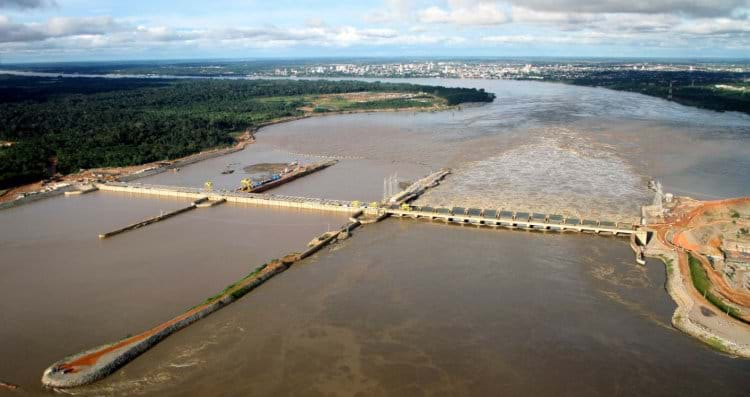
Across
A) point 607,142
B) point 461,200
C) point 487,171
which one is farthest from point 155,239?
point 607,142

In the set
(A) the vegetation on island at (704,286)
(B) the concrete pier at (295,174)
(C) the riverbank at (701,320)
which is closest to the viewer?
(C) the riverbank at (701,320)

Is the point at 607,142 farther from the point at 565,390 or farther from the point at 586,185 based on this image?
the point at 565,390

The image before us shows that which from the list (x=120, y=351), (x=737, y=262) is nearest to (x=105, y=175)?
(x=120, y=351)

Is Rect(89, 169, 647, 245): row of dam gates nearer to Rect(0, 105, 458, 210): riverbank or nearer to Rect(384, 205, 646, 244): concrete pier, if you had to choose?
Rect(384, 205, 646, 244): concrete pier

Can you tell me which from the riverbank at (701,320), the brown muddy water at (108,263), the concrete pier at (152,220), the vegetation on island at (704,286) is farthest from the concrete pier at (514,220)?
the concrete pier at (152,220)

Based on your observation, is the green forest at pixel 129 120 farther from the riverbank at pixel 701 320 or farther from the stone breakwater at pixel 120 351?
the riverbank at pixel 701 320

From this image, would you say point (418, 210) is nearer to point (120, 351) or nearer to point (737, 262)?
point (737, 262)

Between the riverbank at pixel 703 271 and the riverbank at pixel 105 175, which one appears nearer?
the riverbank at pixel 703 271

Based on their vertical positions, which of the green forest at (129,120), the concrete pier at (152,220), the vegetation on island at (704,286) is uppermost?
the green forest at (129,120)
